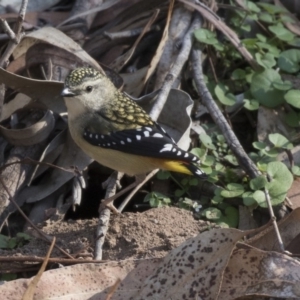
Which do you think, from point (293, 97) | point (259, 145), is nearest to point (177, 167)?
point (259, 145)

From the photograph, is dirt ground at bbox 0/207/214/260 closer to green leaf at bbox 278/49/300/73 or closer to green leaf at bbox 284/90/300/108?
green leaf at bbox 284/90/300/108

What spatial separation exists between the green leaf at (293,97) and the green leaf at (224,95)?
17.3 inches

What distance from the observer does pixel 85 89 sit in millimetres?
5605

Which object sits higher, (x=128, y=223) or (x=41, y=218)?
(x=128, y=223)

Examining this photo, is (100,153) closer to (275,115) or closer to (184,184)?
(184,184)

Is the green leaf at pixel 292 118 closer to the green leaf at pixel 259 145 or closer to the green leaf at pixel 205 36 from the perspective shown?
the green leaf at pixel 259 145

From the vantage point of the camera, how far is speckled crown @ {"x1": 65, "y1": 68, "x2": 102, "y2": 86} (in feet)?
17.9

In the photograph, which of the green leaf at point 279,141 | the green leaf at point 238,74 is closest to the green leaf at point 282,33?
the green leaf at point 238,74

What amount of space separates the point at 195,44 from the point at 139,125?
1.31m

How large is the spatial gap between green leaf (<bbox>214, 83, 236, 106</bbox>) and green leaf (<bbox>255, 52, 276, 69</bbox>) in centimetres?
40

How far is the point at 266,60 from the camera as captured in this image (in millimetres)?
6516

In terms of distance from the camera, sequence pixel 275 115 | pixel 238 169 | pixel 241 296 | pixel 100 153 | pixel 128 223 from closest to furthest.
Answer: pixel 241 296 → pixel 128 223 → pixel 100 153 → pixel 238 169 → pixel 275 115

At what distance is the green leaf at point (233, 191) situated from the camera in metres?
5.33

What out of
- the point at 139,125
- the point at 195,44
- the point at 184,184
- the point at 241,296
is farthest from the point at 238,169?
the point at 241,296
